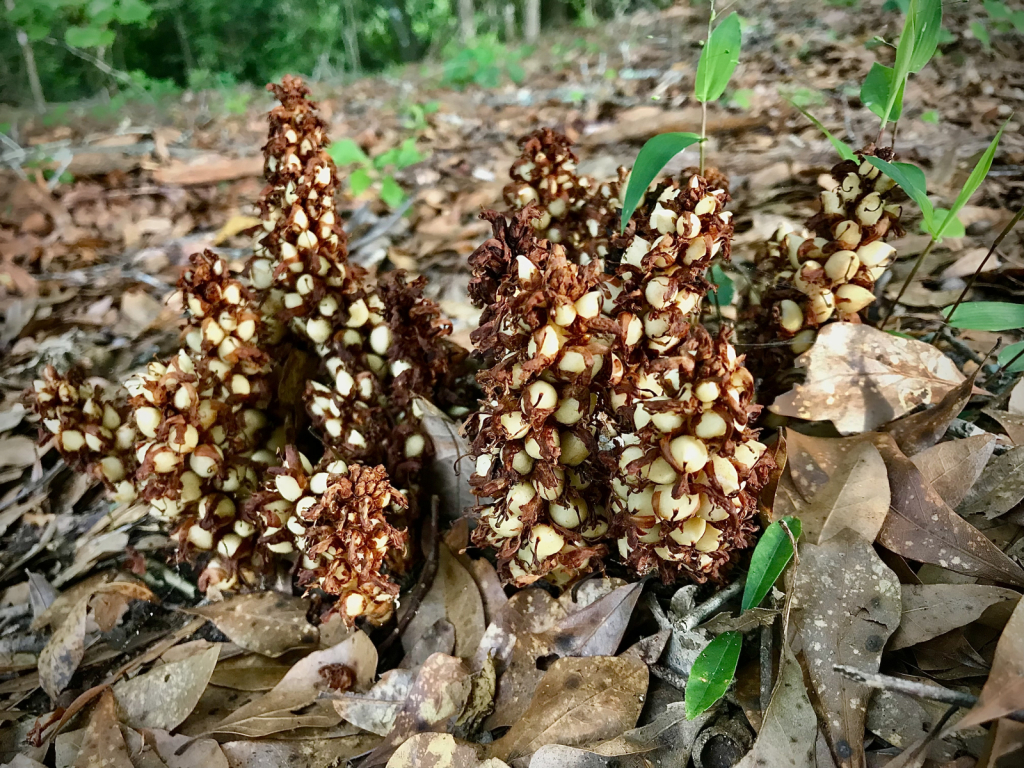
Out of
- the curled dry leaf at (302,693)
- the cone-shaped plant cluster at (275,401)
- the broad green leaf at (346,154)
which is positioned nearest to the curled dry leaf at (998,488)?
the cone-shaped plant cluster at (275,401)

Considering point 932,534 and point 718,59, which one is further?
point 718,59

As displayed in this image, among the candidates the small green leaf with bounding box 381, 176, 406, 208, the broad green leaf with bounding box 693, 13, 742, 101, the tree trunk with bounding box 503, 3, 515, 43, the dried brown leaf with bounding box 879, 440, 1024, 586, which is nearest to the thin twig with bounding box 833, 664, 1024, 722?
the dried brown leaf with bounding box 879, 440, 1024, 586

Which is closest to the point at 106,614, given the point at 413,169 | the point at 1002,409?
the point at 1002,409

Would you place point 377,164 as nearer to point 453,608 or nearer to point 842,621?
point 453,608

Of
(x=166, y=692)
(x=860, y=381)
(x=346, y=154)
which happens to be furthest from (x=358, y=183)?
(x=860, y=381)

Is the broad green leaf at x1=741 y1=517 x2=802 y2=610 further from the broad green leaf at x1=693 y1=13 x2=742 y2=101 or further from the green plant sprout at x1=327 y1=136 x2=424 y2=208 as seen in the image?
the green plant sprout at x1=327 y1=136 x2=424 y2=208

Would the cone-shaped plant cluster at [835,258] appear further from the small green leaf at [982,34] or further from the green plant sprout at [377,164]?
the small green leaf at [982,34]

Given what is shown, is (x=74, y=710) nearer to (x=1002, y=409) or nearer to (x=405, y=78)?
(x=1002, y=409)
